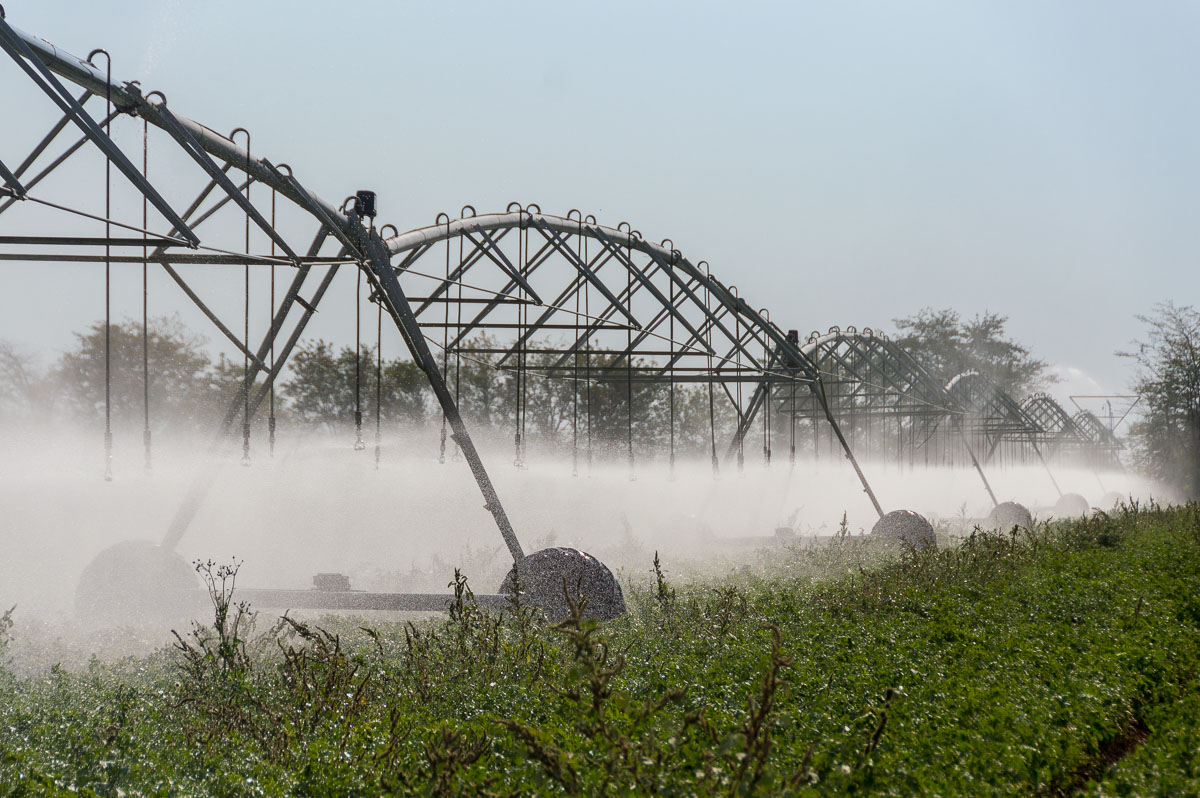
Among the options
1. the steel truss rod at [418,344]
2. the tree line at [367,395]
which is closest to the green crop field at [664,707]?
the steel truss rod at [418,344]

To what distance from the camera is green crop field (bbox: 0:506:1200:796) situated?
11.6 ft

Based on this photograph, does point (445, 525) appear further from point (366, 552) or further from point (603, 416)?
point (603, 416)

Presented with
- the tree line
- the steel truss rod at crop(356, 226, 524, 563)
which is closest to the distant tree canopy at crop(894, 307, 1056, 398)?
the tree line

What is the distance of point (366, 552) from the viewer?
64.4 ft

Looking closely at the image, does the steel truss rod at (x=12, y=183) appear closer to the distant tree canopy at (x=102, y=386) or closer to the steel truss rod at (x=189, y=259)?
the steel truss rod at (x=189, y=259)

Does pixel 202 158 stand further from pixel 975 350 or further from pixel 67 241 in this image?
pixel 975 350

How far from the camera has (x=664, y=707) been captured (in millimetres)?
4359

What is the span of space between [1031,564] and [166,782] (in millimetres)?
10046

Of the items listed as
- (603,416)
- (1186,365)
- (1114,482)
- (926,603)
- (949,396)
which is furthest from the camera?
(1114,482)

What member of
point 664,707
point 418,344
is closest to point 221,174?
point 418,344

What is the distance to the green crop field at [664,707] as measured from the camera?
11.6 feet

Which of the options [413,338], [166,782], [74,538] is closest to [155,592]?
[413,338]

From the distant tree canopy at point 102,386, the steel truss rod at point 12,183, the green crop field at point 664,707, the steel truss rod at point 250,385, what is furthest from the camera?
the distant tree canopy at point 102,386

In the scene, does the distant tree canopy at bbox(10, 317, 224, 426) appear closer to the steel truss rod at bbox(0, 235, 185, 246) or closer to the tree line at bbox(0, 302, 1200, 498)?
the tree line at bbox(0, 302, 1200, 498)
